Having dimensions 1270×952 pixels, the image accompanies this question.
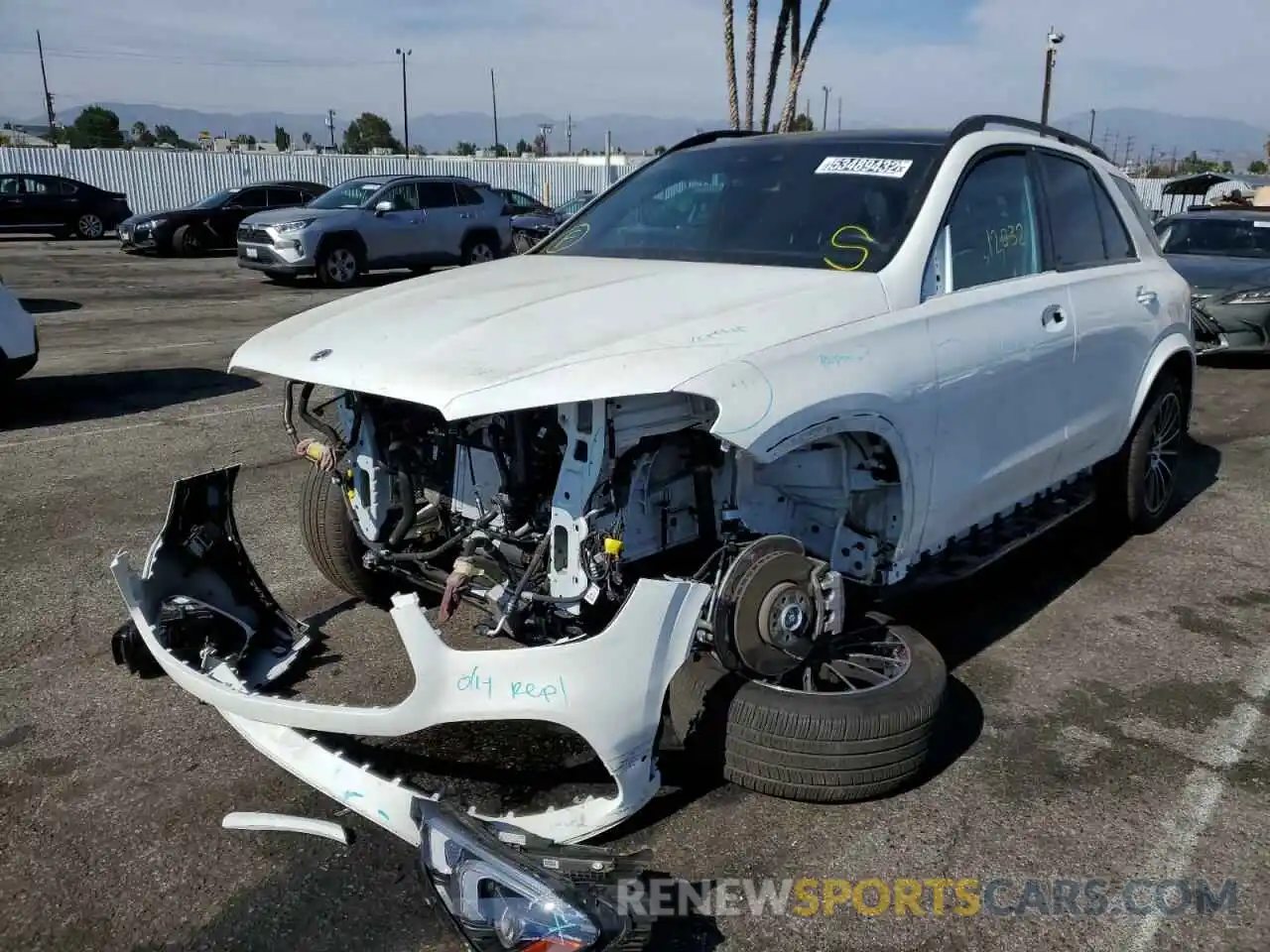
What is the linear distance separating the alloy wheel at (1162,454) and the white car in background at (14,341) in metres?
7.35

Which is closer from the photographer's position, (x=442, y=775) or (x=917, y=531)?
(x=442, y=775)

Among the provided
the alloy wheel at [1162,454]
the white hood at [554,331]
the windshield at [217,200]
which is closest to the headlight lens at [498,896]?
the white hood at [554,331]

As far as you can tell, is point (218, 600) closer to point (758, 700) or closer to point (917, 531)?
point (758, 700)

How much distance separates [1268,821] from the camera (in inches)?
118

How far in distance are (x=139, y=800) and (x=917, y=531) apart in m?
2.48

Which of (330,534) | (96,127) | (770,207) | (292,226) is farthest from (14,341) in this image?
(96,127)

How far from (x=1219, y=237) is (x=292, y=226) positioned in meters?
12.7

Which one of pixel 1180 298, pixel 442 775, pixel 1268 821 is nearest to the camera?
pixel 1268 821

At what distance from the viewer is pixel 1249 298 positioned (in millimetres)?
10141

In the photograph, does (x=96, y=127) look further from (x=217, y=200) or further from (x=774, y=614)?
(x=774, y=614)

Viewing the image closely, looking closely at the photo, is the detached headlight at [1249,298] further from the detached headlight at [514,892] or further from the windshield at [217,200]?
the windshield at [217,200]

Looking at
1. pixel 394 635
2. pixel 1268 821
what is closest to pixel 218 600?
pixel 394 635

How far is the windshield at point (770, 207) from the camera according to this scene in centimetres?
356

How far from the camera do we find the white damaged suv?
2574 millimetres
